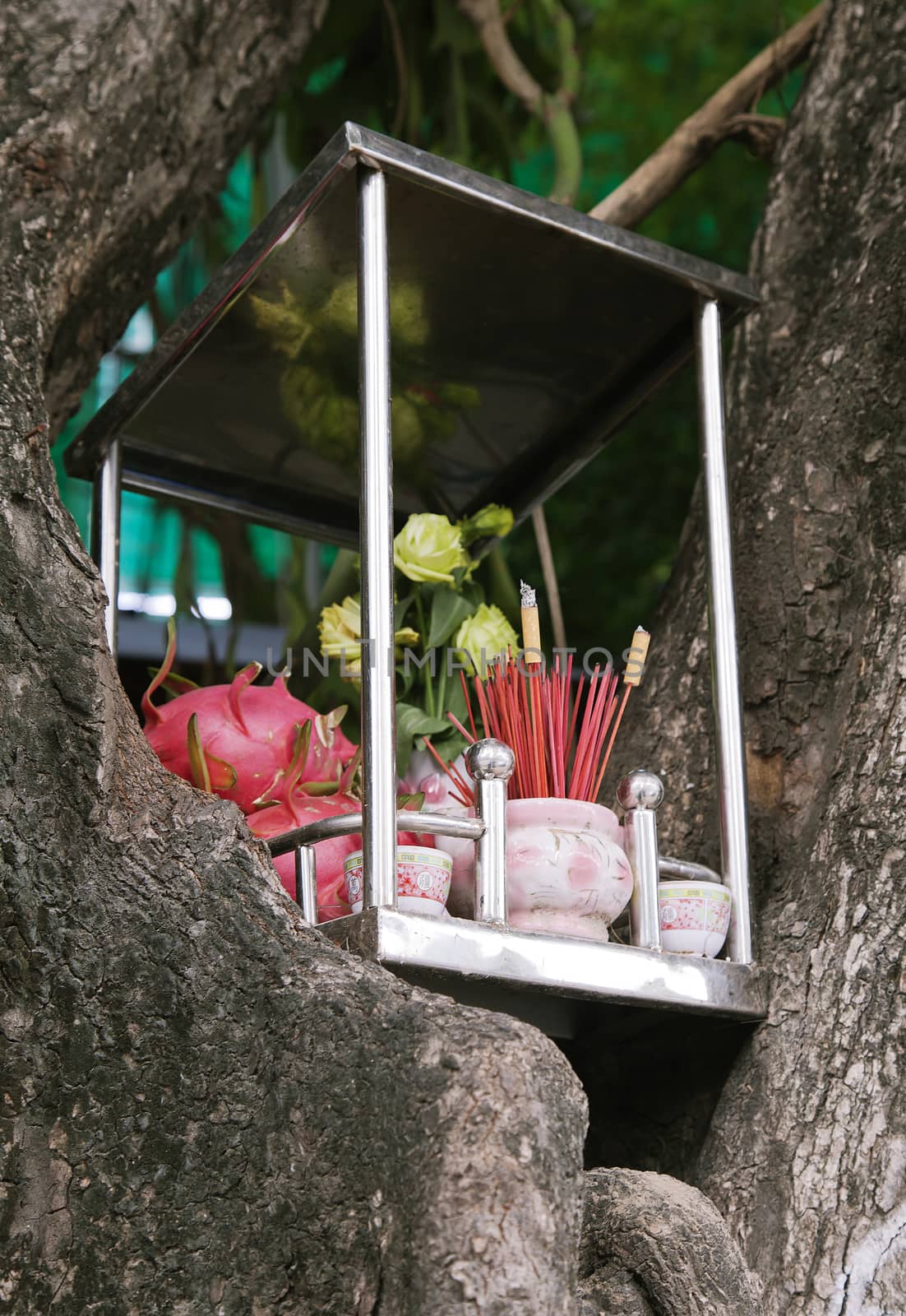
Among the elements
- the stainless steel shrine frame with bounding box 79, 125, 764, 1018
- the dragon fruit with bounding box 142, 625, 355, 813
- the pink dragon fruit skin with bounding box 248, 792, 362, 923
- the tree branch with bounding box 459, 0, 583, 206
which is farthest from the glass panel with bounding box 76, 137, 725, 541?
the tree branch with bounding box 459, 0, 583, 206

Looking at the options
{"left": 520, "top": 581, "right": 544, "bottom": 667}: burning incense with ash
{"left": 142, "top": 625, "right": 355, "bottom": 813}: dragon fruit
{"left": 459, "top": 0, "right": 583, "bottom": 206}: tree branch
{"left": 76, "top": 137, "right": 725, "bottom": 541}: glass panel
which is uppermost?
{"left": 459, "top": 0, "right": 583, "bottom": 206}: tree branch

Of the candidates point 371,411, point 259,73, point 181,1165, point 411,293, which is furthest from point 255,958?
point 259,73

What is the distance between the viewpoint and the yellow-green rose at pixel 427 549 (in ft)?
3.86

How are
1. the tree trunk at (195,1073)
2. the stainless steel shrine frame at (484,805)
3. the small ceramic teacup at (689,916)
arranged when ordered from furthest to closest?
the small ceramic teacup at (689,916), the stainless steel shrine frame at (484,805), the tree trunk at (195,1073)

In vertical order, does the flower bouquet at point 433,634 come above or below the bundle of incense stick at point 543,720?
above

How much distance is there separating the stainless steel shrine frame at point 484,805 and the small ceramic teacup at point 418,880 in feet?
0.06

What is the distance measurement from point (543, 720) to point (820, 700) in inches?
11.0

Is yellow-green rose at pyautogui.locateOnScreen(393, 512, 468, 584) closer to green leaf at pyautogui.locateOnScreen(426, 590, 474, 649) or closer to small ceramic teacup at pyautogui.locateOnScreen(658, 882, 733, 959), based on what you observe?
green leaf at pyautogui.locateOnScreen(426, 590, 474, 649)

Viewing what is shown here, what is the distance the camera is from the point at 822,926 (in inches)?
38.8

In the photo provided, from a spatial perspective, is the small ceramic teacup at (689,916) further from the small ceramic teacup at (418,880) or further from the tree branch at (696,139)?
the tree branch at (696,139)

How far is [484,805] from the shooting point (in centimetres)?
87

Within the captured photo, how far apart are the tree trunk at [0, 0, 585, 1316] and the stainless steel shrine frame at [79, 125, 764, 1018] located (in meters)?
0.07

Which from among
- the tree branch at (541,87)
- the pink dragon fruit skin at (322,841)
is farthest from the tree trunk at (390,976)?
the tree branch at (541,87)

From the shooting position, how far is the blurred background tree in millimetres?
1895
